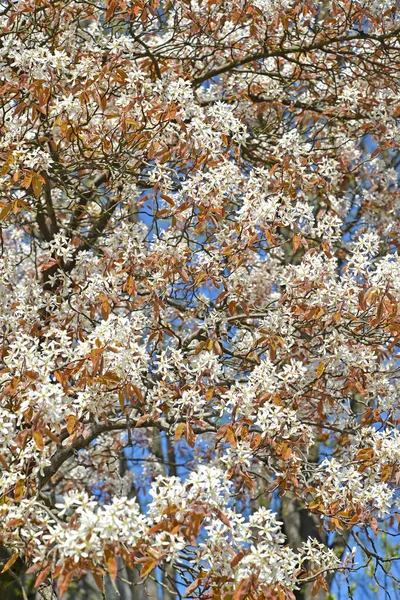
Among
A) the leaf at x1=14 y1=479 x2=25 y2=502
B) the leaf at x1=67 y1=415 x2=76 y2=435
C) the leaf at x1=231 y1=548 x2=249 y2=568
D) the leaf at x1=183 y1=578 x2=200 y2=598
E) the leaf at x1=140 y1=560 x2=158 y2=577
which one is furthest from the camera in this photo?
the leaf at x1=67 y1=415 x2=76 y2=435

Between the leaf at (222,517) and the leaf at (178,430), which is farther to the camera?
the leaf at (178,430)

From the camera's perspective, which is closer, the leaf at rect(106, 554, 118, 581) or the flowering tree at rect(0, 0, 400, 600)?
the leaf at rect(106, 554, 118, 581)

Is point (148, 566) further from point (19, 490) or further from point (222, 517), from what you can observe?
point (19, 490)

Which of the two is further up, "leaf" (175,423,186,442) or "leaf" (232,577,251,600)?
"leaf" (175,423,186,442)

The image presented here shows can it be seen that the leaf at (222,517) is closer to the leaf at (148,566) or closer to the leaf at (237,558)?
the leaf at (237,558)

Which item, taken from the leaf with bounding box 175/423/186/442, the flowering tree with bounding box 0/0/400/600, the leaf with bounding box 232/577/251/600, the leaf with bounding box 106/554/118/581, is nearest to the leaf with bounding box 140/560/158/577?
the flowering tree with bounding box 0/0/400/600

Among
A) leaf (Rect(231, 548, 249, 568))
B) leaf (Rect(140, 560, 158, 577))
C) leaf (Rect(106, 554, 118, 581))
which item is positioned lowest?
leaf (Rect(106, 554, 118, 581))

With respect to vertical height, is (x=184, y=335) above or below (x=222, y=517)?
above

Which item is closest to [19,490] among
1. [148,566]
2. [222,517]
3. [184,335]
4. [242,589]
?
[148,566]

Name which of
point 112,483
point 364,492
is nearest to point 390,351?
point 364,492

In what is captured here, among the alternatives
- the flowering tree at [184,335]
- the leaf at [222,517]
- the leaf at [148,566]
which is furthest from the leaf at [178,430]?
the leaf at [148,566]

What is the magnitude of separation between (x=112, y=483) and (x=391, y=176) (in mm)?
3628

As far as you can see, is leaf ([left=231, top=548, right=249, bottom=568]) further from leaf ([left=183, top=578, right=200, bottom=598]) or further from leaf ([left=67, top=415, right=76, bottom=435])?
leaf ([left=67, top=415, right=76, bottom=435])

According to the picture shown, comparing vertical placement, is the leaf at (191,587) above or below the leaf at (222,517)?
below
